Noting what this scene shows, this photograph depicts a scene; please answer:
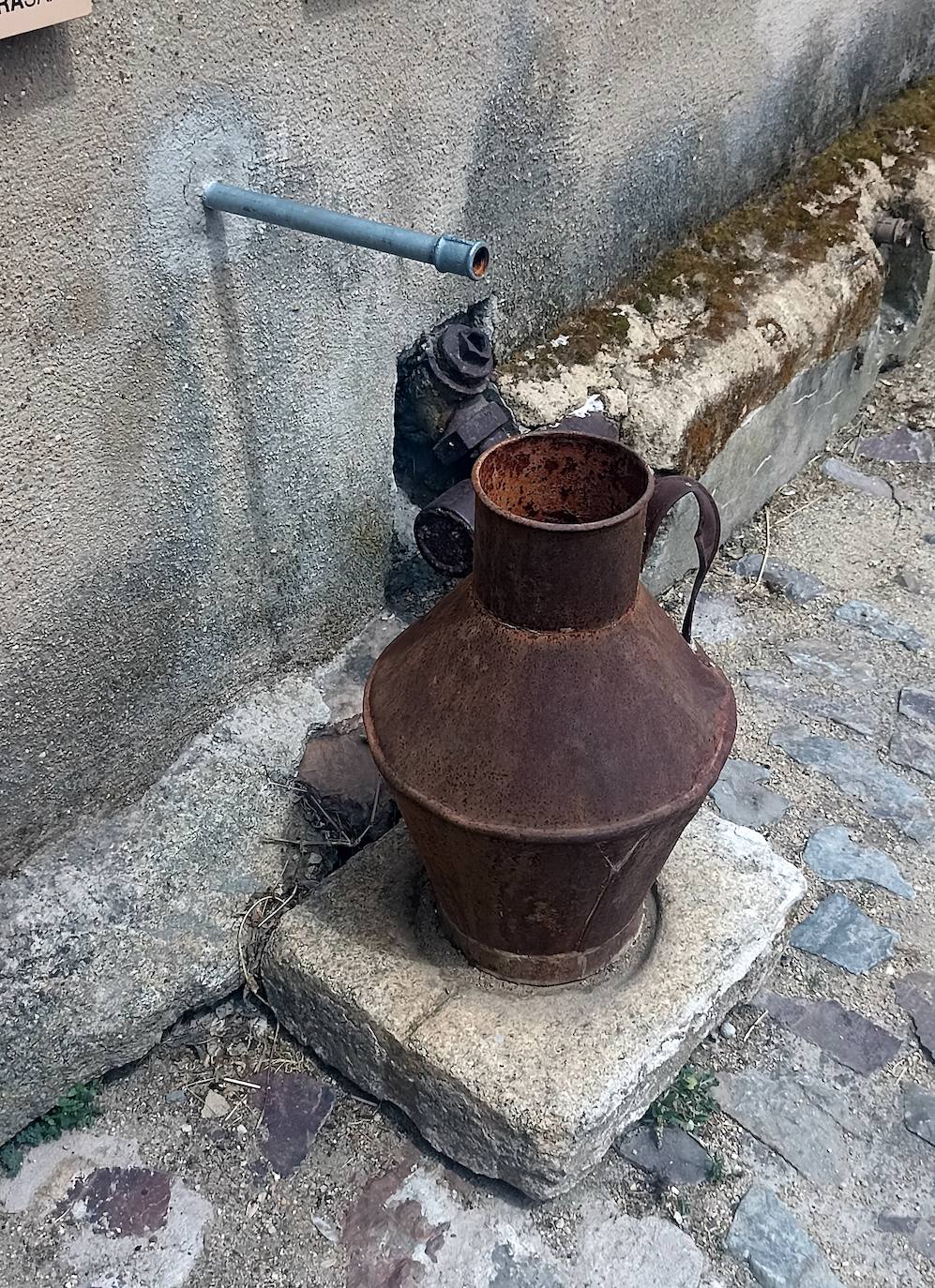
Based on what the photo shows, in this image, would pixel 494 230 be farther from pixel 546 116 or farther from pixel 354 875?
pixel 354 875

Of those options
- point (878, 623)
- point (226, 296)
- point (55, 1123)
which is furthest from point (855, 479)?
point (55, 1123)

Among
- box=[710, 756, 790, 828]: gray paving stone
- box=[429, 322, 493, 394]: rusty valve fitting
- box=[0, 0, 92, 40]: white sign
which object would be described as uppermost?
box=[0, 0, 92, 40]: white sign

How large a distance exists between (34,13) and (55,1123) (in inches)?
87.2

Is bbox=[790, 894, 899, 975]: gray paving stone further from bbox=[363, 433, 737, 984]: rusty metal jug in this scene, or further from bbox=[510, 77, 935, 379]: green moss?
bbox=[510, 77, 935, 379]: green moss

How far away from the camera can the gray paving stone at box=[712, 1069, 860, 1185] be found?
246 centimetres

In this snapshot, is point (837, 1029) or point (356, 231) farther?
point (837, 1029)

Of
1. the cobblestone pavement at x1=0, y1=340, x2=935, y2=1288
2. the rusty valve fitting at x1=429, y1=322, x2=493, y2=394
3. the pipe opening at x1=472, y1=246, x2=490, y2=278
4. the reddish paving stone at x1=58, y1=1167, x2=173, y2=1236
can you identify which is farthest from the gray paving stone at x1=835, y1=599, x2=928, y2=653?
the reddish paving stone at x1=58, y1=1167, x2=173, y2=1236

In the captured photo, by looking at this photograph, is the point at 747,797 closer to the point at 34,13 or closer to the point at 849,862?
the point at 849,862

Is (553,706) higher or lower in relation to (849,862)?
higher

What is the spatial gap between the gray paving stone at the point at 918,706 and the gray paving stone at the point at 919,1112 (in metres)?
1.36

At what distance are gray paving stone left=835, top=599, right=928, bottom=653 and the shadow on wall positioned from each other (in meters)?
3.11

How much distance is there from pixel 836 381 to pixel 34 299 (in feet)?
12.0

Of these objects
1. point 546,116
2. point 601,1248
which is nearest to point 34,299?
point 546,116

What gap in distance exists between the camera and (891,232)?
487 centimetres
